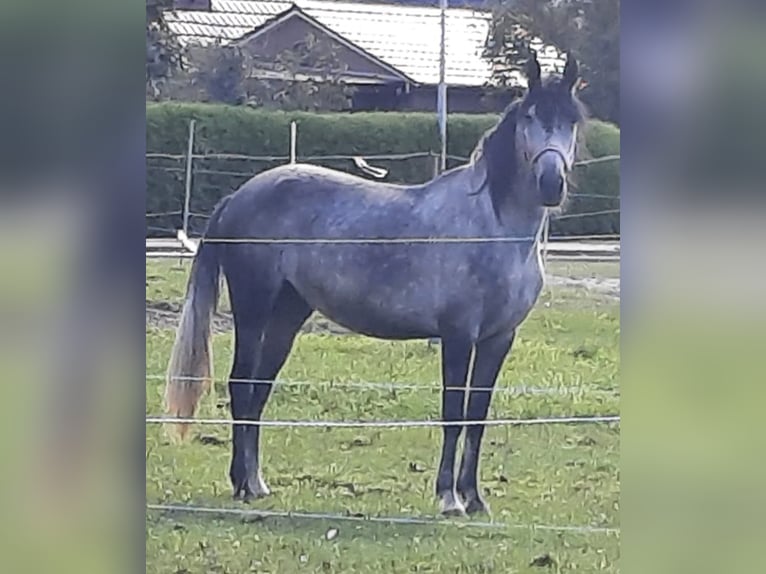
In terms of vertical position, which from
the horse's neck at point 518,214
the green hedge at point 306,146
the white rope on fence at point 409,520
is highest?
the green hedge at point 306,146

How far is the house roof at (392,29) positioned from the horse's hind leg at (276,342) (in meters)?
0.84

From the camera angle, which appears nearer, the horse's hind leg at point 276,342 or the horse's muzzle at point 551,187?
the horse's muzzle at point 551,187

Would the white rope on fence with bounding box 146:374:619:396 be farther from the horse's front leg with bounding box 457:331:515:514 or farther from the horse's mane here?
Answer: the horse's mane

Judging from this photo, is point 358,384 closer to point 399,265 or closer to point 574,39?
point 399,265

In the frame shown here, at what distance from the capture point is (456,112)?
438cm

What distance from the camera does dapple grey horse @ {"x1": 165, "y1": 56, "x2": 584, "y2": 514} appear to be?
441 cm

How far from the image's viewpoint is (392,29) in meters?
4.37

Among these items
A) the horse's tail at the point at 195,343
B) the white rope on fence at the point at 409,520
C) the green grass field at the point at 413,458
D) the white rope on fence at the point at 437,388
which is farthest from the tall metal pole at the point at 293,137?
the white rope on fence at the point at 409,520

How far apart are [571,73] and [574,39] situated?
11 cm

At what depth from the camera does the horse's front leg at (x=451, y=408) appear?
443 cm

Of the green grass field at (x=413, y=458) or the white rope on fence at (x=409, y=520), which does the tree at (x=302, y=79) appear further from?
the white rope on fence at (x=409, y=520)
